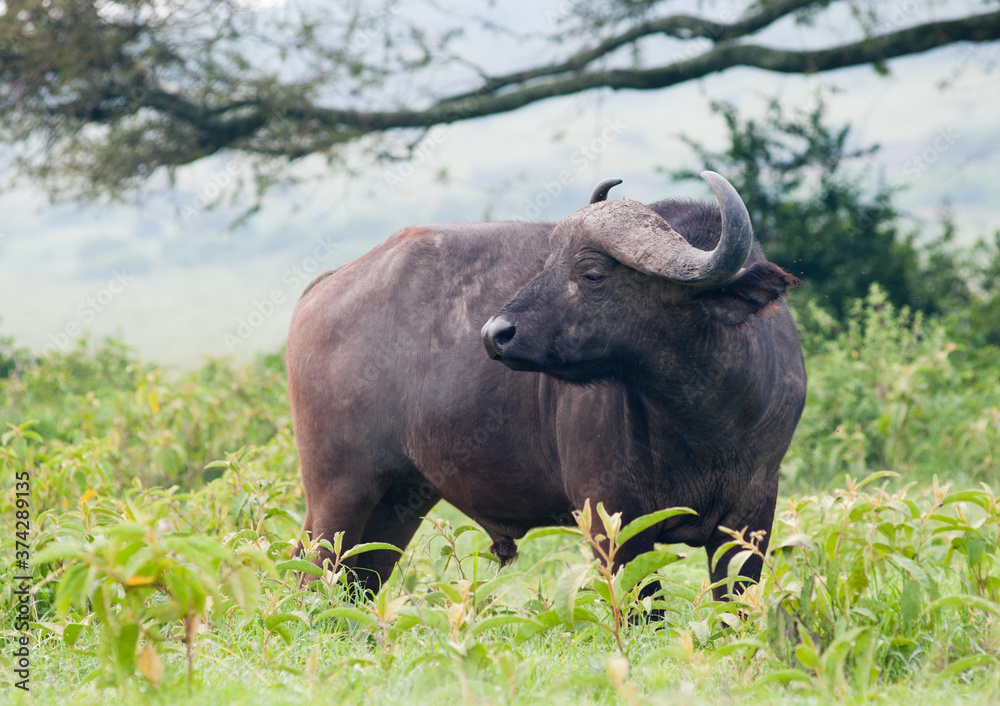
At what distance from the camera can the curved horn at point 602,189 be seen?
3551 mm

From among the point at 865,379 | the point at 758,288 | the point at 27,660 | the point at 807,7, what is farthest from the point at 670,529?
the point at 807,7

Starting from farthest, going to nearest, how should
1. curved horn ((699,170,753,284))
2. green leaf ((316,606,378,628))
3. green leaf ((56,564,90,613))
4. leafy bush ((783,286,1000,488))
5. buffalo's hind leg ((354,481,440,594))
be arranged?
1. leafy bush ((783,286,1000,488))
2. buffalo's hind leg ((354,481,440,594))
3. curved horn ((699,170,753,284))
4. green leaf ((316,606,378,628))
5. green leaf ((56,564,90,613))

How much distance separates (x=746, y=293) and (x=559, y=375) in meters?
0.69

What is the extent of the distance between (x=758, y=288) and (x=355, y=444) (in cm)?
184

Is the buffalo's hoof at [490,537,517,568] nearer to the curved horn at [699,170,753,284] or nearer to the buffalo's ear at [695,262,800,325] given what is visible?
the buffalo's ear at [695,262,800,325]

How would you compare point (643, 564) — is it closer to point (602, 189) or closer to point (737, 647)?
point (737, 647)

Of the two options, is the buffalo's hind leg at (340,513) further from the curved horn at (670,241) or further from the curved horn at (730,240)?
the curved horn at (730,240)

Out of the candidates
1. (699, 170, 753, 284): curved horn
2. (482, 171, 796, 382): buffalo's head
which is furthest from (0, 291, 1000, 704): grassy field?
(699, 170, 753, 284): curved horn

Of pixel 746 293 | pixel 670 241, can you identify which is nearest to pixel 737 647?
pixel 746 293

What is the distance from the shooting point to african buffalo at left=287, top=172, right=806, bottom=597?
10.3ft

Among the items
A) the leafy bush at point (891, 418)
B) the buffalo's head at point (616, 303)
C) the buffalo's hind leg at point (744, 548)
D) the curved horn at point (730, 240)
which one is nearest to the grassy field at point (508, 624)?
the buffalo's hind leg at point (744, 548)

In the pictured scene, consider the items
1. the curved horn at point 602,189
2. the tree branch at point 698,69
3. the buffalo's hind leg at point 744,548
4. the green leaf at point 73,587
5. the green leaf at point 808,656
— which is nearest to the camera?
the green leaf at point 73,587

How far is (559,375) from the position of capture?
3242mm

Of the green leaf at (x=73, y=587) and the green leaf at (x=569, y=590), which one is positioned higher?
the green leaf at (x=73, y=587)
